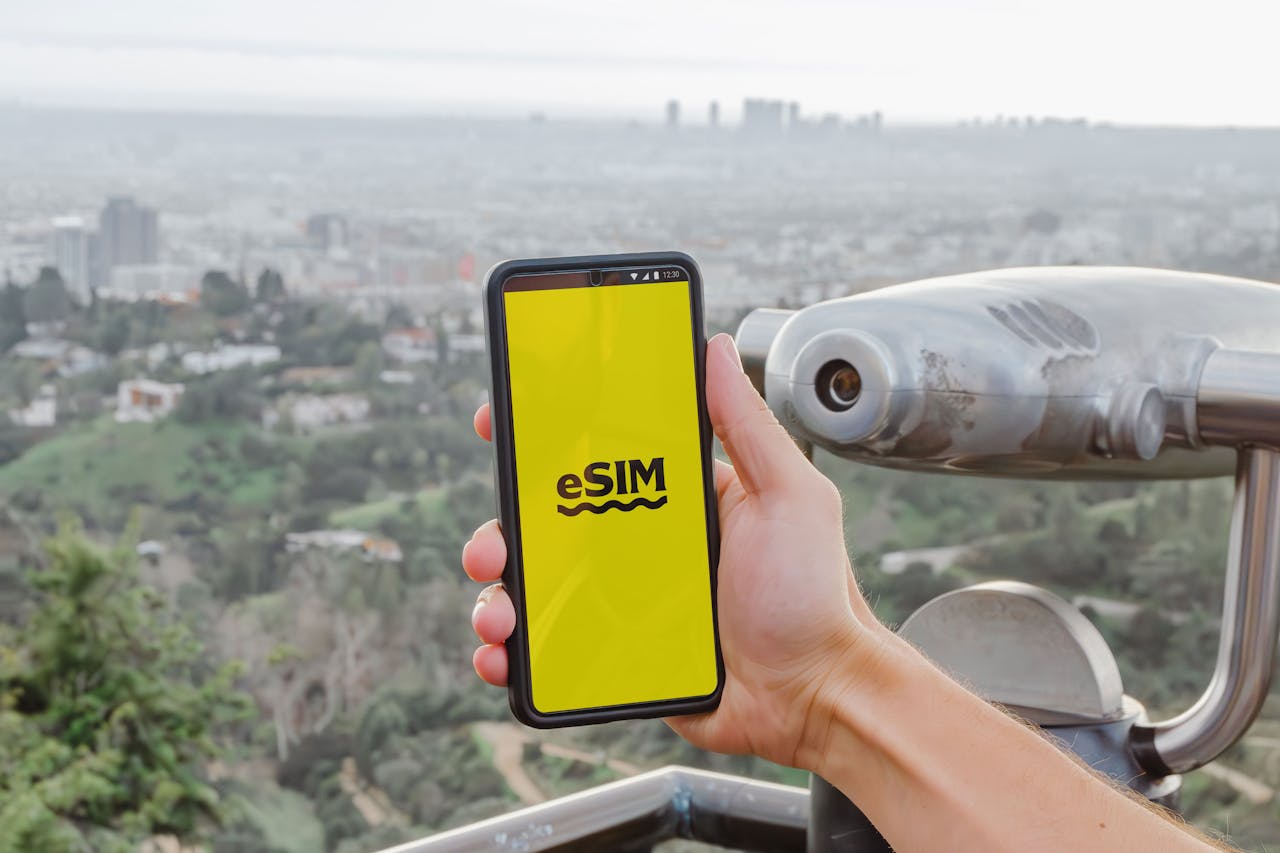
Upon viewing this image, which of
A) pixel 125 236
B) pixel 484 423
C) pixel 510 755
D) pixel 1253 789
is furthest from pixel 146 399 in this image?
pixel 484 423

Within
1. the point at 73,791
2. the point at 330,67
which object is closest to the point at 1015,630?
the point at 73,791

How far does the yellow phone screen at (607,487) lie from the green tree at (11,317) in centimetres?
351

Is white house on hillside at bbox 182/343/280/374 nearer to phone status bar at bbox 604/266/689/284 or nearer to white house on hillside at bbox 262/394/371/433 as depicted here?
white house on hillside at bbox 262/394/371/433

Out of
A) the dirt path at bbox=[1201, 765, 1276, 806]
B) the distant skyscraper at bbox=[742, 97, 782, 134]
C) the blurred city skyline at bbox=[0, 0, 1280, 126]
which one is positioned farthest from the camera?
the distant skyscraper at bbox=[742, 97, 782, 134]

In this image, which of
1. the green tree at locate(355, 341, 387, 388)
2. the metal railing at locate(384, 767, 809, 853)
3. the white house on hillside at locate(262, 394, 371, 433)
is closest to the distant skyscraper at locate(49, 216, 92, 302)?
the white house on hillside at locate(262, 394, 371, 433)

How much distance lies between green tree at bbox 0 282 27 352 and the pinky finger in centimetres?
350

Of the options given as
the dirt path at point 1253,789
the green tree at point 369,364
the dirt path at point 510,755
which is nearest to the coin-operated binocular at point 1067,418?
the dirt path at point 1253,789

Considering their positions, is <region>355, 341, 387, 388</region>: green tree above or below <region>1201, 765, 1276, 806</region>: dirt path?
above

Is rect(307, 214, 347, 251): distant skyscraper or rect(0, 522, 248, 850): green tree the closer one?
rect(0, 522, 248, 850): green tree

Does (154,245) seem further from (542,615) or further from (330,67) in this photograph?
(542,615)

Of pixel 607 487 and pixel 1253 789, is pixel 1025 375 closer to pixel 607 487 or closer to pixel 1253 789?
pixel 607 487

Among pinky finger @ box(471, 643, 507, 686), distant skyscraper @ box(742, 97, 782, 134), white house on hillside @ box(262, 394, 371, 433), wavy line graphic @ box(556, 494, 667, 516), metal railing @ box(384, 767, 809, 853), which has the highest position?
distant skyscraper @ box(742, 97, 782, 134)

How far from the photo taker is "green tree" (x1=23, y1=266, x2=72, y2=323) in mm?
3734

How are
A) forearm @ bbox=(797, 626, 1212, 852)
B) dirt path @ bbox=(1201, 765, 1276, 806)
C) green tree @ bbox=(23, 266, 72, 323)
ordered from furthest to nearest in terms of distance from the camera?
green tree @ bbox=(23, 266, 72, 323) → dirt path @ bbox=(1201, 765, 1276, 806) → forearm @ bbox=(797, 626, 1212, 852)
